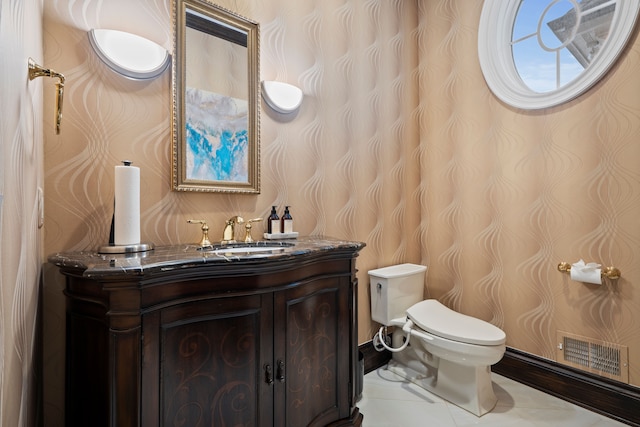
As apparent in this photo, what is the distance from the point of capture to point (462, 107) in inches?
94.3

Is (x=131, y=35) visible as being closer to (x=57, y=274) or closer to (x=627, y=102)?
(x=57, y=274)

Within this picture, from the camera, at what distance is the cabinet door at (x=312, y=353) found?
1271mm

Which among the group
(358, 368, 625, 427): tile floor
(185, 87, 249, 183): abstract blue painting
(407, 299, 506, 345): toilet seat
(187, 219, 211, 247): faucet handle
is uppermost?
(185, 87, 249, 183): abstract blue painting

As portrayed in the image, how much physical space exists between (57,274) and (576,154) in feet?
8.57

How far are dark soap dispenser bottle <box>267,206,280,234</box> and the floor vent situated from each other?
69.8 inches

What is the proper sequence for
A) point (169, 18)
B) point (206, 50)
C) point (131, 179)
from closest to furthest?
point (131, 179)
point (169, 18)
point (206, 50)

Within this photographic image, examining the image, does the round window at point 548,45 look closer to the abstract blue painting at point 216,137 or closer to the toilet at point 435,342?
the toilet at point 435,342

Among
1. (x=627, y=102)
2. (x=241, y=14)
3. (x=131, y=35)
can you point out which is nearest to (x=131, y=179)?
(x=131, y=35)

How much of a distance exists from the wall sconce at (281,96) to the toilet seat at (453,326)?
56.7 inches

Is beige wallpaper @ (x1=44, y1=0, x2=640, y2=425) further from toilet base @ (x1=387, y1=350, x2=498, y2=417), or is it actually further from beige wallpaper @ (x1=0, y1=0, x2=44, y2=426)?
toilet base @ (x1=387, y1=350, x2=498, y2=417)

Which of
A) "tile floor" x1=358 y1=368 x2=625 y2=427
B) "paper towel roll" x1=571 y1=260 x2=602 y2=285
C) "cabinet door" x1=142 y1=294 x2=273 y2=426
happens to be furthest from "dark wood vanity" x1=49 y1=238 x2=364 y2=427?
"paper towel roll" x1=571 y1=260 x2=602 y2=285

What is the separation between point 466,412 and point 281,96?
6.60 ft

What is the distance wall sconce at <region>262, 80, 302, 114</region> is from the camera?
1784 millimetres

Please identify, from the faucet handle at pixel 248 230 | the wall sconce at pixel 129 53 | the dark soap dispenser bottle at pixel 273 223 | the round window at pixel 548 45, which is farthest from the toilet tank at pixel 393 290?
the wall sconce at pixel 129 53
